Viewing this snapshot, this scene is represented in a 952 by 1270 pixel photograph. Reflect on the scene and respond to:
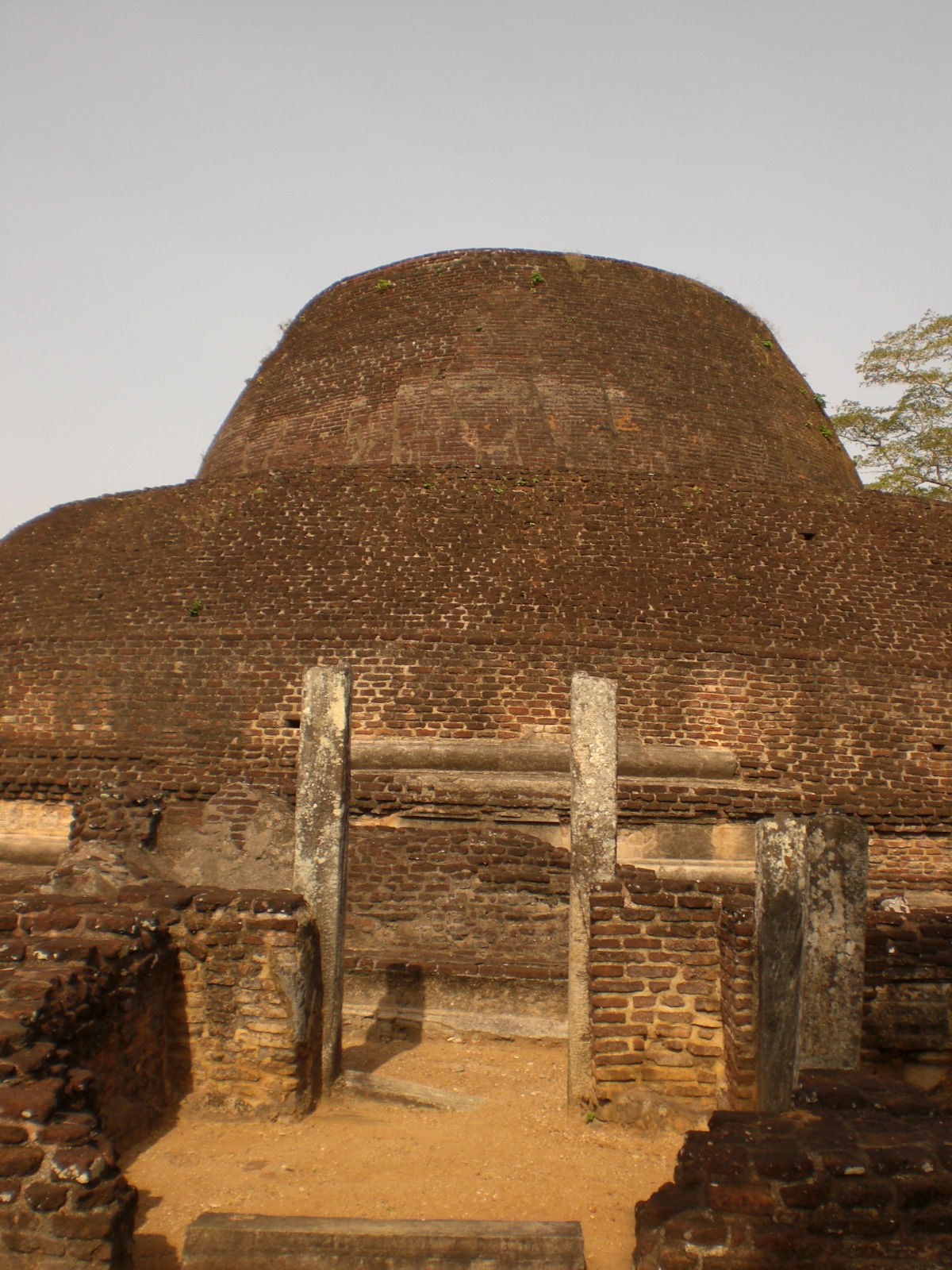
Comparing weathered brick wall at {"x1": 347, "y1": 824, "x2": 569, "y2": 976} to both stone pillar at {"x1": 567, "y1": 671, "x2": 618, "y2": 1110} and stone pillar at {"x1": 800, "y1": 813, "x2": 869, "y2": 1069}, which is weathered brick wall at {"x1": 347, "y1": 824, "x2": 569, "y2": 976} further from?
stone pillar at {"x1": 800, "y1": 813, "x2": 869, "y2": 1069}

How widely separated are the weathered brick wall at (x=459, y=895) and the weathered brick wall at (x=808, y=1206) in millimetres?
5022

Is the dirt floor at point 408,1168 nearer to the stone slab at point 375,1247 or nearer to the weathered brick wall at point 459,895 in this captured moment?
the stone slab at point 375,1247

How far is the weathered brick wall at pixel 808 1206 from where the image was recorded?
302cm

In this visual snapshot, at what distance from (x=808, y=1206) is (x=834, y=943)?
1.70 m

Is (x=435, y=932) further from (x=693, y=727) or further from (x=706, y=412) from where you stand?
(x=706, y=412)

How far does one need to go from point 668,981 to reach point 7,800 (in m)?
7.93

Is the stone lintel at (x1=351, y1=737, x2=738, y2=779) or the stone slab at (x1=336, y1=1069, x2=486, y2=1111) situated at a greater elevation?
the stone lintel at (x1=351, y1=737, x2=738, y2=779)

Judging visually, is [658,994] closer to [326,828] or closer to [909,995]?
[909,995]

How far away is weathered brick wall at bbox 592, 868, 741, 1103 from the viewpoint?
17.2 ft

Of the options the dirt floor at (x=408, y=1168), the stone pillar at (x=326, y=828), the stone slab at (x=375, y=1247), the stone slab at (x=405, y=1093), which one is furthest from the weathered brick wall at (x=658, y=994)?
the stone slab at (x=375, y=1247)

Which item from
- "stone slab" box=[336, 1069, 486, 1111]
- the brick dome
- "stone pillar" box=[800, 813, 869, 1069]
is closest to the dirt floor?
"stone slab" box=[336, 1069, 486, 1111]

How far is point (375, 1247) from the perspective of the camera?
3631mm

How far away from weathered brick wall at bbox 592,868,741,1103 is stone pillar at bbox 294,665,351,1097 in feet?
4.84

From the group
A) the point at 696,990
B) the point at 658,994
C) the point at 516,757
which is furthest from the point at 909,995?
the point at 516,757
